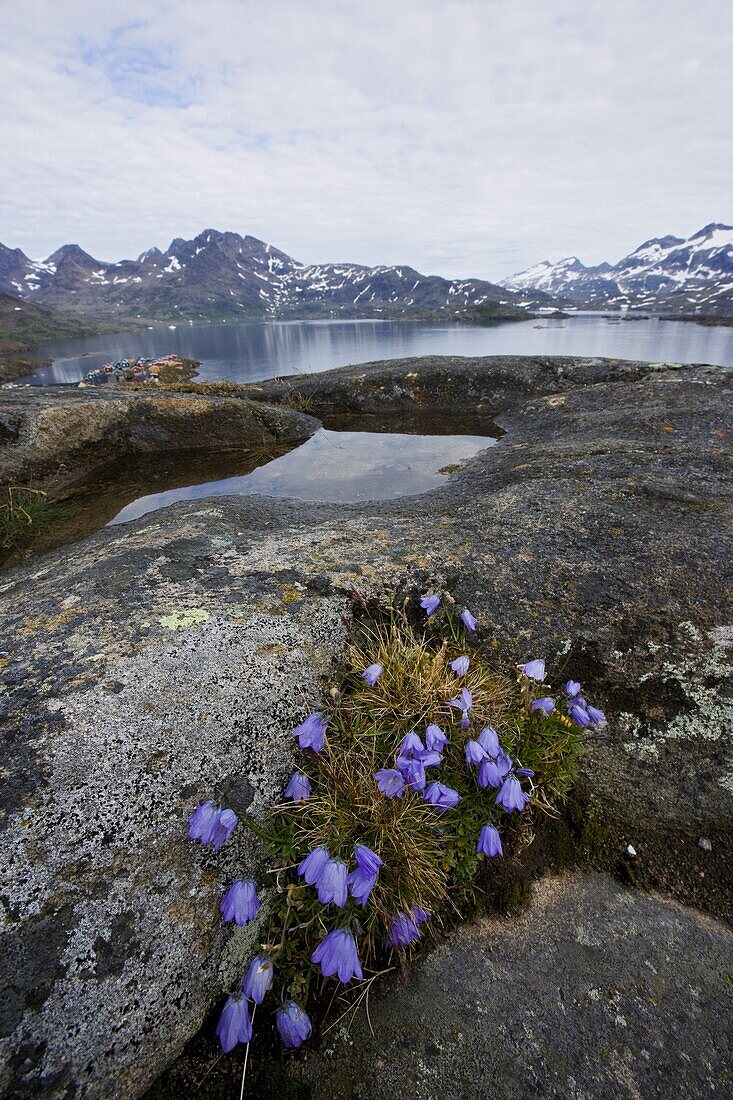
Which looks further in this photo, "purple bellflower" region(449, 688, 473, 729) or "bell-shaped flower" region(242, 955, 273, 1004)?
"purple bellflower" region(449, 688, 473, 729)

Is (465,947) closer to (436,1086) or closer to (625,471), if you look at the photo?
(436,1086)

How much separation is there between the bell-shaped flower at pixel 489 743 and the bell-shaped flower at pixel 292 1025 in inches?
49.0

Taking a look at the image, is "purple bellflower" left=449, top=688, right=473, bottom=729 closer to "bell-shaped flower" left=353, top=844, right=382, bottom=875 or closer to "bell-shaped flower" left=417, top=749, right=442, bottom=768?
"bell-shaped flower" left=417, top=749, right=442, bottom=768

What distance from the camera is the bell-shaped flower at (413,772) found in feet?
6.87

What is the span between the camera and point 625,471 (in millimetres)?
5230

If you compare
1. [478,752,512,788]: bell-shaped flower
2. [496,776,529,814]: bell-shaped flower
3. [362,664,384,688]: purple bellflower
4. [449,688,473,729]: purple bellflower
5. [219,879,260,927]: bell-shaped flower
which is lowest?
[219,879,260,927]: bell-shaped flower

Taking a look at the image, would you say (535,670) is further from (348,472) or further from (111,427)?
(111,427)

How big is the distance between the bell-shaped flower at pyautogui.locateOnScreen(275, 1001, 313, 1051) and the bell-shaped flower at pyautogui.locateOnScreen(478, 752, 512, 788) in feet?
3.61

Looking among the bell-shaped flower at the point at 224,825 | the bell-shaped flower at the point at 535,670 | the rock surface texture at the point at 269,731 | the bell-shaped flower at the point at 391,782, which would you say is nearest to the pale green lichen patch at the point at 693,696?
the rock surface texture at the point at 269,731

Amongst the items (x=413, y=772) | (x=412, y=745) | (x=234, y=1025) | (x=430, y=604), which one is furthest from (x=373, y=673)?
(x=234, y=1025)

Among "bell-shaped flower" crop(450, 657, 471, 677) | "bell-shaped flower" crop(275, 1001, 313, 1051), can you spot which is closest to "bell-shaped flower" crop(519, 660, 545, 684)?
"bell-shaped flower" crop(450, 657, 471, 677)

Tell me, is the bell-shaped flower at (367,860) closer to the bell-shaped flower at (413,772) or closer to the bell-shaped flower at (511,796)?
the bell-shaped flower at (413,772)

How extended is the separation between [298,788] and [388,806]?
0.45 m

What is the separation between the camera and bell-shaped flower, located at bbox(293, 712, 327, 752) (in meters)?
2.27
